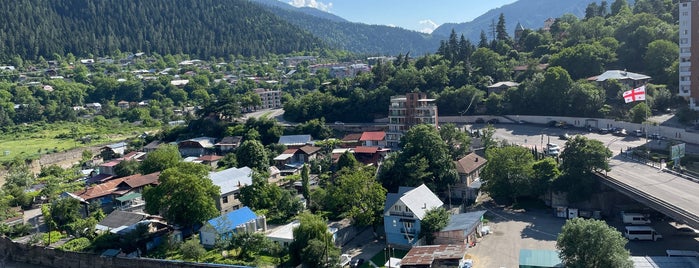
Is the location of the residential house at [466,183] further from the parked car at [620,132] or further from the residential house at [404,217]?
the parked car at [620,132]

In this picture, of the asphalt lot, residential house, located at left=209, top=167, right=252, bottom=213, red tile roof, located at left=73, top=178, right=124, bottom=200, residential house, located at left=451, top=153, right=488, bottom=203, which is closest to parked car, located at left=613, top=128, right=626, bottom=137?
residential house, located at left=451, top=153, right=488, bottom=203

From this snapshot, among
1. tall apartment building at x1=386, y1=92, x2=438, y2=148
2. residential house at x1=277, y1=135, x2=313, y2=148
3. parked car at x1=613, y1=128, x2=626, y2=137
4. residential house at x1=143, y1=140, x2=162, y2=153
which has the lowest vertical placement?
residential house at x1=143, y1=140, x2=162, y2=153

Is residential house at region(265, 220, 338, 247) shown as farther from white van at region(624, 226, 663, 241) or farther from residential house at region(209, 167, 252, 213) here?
white van at region(624, 226, 663, 241)

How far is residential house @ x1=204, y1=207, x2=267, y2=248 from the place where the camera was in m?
26.1

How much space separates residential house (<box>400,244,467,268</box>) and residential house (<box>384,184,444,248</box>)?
2111mm

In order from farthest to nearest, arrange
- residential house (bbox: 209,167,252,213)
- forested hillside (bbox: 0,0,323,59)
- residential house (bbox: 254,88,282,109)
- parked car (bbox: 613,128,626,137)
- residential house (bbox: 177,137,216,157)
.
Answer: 1. forested hillside (bbox: 0,0,323,59)
2. residential house (bbox: 254,88,282,109)
3. residential house (bbox: 177,137,216,157)
4. parked car (bbox: 613,128,626,137)
5. residential house (bbox: 209,167,252,213)

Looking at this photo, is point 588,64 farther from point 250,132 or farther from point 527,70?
point 250,132

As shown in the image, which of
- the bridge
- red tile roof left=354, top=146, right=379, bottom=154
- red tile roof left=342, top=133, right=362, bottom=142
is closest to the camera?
the bridge

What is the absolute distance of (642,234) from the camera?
78.3 feet

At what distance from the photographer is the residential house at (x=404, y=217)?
2536cm

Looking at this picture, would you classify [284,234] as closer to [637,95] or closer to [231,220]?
[231,220]

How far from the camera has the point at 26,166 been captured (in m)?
47.3

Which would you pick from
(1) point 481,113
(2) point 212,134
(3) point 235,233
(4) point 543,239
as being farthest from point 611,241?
(2) point 212,134

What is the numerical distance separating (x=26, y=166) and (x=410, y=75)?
35898 millimetres
